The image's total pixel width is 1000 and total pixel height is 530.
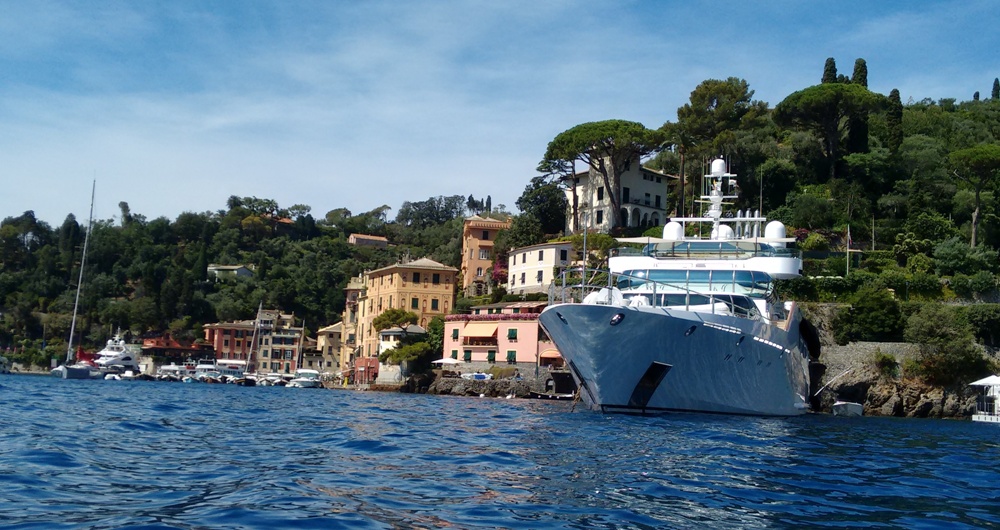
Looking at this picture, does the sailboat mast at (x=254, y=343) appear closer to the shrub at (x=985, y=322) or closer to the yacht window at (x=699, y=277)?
the shrub at (x=985, y=322)

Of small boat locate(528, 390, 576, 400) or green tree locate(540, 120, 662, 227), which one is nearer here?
small boat locate(528, 390, 576, 400)

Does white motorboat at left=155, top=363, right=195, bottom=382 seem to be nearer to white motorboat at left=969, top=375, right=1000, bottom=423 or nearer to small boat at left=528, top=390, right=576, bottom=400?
small boat at left=528, top=390, right=576, bottom=400

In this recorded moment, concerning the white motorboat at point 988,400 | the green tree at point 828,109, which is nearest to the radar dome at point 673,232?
the white motorboat at point 988,400

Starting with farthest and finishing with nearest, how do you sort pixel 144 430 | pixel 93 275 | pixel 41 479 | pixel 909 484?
pixel 93 275
pixel 144 430
pixel 909 484
pixel 41 479

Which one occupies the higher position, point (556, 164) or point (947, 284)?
point (556, 164)

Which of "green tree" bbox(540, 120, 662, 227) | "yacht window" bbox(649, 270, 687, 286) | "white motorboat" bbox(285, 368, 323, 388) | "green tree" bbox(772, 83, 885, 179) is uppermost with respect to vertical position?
"green tree" bbox(772, 83, 885, 179)

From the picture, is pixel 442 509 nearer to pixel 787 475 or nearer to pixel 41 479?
pixel 41 479

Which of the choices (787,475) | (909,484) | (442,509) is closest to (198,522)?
(442,509)

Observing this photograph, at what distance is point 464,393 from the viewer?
61.0 metres

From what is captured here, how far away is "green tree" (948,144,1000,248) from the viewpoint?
201 feet

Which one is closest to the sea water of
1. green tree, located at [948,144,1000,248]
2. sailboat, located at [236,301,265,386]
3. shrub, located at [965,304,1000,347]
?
shrub, located at [965,304,1000,347]

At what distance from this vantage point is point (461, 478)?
40.4ft

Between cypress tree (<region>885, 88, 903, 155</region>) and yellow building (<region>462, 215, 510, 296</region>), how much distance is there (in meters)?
34.1

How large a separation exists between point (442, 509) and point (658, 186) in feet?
236
